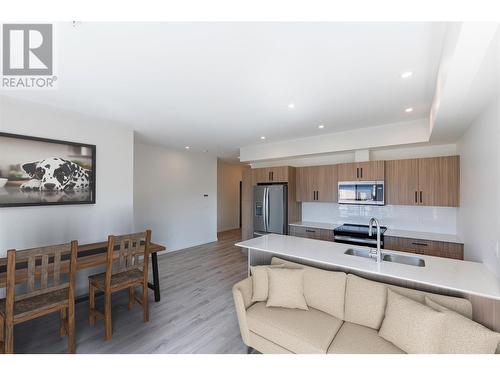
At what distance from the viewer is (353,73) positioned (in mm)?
1941

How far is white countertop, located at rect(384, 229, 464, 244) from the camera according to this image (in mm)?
3059

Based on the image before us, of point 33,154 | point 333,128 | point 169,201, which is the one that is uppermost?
point 333,128

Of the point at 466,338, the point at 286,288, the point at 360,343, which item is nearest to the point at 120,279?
the point at 286,288

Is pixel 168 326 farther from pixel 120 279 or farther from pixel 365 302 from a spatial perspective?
→ pixel 365 302

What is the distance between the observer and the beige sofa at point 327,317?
152cm

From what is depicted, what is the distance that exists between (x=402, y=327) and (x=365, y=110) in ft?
8.12

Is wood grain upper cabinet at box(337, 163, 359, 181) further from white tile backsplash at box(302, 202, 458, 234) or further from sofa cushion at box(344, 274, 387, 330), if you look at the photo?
sofa cushion at box(344, 274, 387, 330)

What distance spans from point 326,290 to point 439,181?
2727 mm

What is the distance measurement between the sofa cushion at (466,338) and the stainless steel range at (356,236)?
7.02 feet

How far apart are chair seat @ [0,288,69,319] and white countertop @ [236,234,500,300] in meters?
1.78

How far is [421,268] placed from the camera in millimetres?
1791

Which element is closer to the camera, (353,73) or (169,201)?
(353,73)

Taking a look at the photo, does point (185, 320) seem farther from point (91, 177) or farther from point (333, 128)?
point (333, 128)
